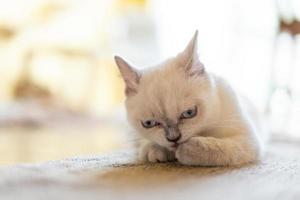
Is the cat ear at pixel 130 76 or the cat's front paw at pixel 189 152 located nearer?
the cat's front paw at pixel 189 152

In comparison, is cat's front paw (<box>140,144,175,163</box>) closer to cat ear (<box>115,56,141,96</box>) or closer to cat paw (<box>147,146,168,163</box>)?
cat paw (<box>147,146,168,163</box>)

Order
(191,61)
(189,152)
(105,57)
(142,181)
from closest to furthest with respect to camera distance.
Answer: (142,181) < (189,152) < (191,61) < (105,57)

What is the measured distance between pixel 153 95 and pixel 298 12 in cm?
111

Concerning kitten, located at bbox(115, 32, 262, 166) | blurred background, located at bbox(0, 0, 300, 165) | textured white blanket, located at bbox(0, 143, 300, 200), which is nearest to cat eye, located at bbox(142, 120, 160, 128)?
kitten, located at bbox(115, 32, 262, 166)

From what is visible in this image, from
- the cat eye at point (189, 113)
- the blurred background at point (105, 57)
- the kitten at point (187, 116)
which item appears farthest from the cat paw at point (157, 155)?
the blurred background at point (105, 57)

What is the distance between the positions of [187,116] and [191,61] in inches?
6.7

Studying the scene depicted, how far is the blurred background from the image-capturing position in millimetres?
2566

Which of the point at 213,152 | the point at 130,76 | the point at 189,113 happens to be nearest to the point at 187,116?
the point at 189,113

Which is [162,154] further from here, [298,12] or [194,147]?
[298,12]

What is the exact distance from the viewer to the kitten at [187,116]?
146cm

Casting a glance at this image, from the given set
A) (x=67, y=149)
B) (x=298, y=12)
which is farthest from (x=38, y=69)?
(x=298, y=12)

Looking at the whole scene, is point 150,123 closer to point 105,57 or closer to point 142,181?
point 142,181

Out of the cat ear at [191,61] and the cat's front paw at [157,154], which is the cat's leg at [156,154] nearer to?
the cat's front paw at [157,154]

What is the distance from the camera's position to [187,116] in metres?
1.47
